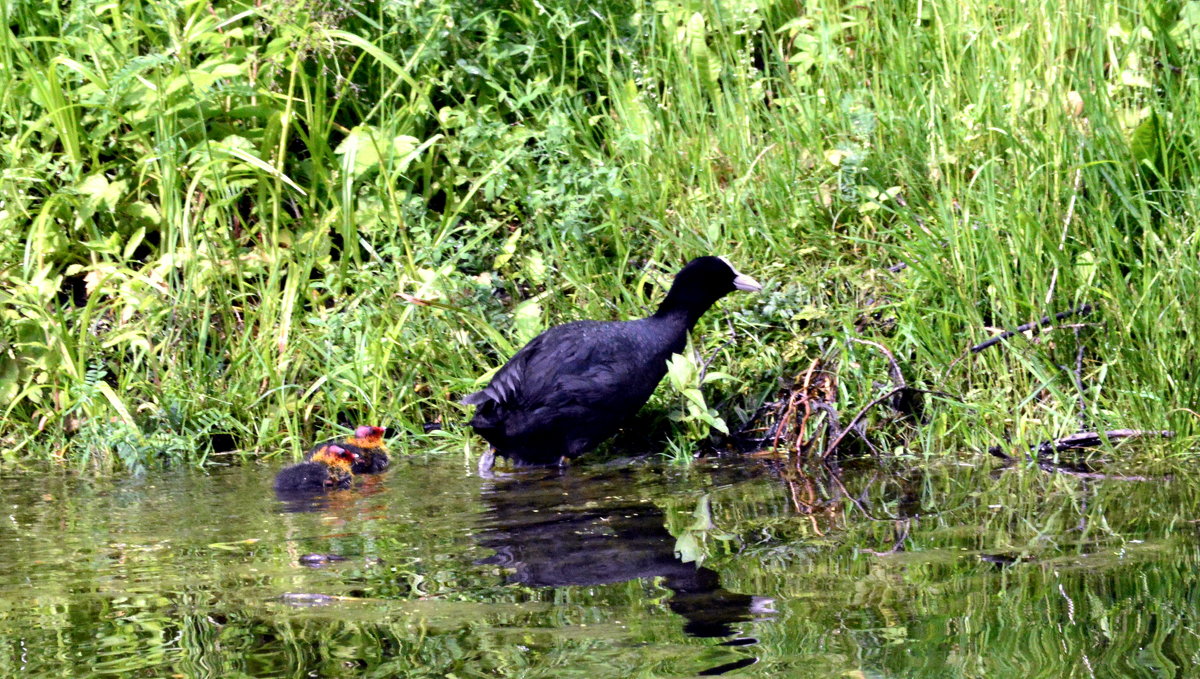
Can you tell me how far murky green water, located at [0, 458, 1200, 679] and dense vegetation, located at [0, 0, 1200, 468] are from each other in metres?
0.79

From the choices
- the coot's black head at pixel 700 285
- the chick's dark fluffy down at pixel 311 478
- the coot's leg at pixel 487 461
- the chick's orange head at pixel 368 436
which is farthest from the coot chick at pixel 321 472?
the coot's black head at pixel 700 285

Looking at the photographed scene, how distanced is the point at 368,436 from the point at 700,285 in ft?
5.08

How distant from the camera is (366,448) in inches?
230

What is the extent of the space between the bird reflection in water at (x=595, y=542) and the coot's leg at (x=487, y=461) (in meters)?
0.12

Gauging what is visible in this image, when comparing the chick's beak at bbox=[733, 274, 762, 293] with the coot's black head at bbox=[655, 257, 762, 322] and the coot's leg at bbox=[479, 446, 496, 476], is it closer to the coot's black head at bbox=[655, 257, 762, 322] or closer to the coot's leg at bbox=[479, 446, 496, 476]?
the coot's black head at bbox=[655, 257, 762, 322]

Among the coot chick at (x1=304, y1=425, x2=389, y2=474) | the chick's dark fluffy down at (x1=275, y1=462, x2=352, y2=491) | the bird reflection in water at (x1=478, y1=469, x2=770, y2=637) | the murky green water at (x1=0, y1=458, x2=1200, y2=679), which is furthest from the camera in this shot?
the coot chick at (x1=304, y1=425, x2=389, y2=474)

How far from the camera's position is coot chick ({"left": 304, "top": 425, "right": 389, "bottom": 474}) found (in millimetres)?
5785

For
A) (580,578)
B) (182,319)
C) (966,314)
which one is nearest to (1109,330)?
(966,314)

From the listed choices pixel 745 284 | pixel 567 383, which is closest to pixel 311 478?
pixel 567 383

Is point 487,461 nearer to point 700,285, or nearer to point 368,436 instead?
point 368,436

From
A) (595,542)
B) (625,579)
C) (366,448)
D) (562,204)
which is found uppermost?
(562,204)

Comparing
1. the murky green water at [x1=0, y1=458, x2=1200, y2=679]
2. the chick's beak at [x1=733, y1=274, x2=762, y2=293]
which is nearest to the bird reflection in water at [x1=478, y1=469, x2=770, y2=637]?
the murky green water at [x1=0, y1=458, x2=1200, y2=679]

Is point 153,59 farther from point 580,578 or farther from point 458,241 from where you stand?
point 580,578

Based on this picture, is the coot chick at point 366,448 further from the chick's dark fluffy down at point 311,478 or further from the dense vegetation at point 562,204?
the dense vegetation at point 562,204
